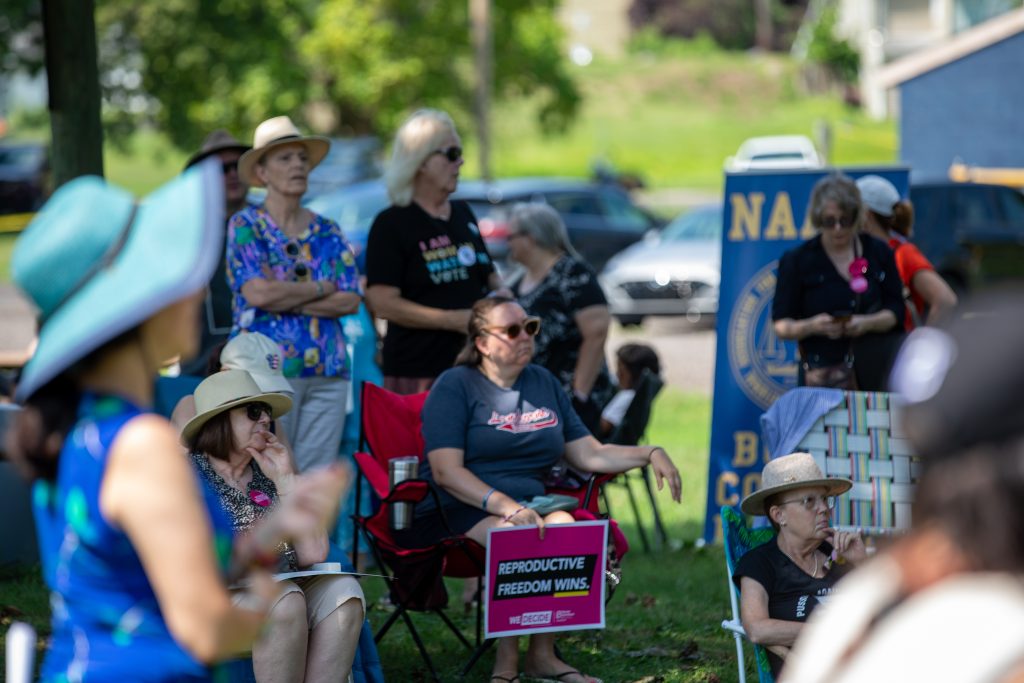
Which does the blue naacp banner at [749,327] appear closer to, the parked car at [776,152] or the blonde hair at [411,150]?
the blonde hair at [411,150]

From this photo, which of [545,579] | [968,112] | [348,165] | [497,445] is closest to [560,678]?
[545,579]

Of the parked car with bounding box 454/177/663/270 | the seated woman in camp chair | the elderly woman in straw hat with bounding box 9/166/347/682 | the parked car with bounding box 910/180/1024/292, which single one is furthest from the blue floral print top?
the parked car with bounding box 454/177/663/270

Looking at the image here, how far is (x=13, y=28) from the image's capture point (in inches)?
717

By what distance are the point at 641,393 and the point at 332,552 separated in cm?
251

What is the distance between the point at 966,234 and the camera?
1541 cm

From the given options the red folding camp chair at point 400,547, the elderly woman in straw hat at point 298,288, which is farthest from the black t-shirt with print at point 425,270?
the red folding camp chair at point 400,547

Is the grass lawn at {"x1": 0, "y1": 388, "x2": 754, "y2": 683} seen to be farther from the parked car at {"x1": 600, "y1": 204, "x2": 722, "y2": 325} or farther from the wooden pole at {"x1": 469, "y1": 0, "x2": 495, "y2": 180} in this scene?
the wooden pole at {"x1": 469, "y1": 0, "x2": 495, "y2": 180}

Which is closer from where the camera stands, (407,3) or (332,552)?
(332,552)

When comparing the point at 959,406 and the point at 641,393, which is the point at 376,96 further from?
the point at 959,406

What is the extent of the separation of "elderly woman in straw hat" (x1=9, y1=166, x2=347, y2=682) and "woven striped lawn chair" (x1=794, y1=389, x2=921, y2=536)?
4076 millimetres

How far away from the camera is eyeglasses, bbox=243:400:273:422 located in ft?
14.1

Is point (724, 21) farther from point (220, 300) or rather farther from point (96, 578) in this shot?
point (96, 578)

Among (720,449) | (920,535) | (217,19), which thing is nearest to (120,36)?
(217,19)

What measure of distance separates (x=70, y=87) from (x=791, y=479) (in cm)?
354
